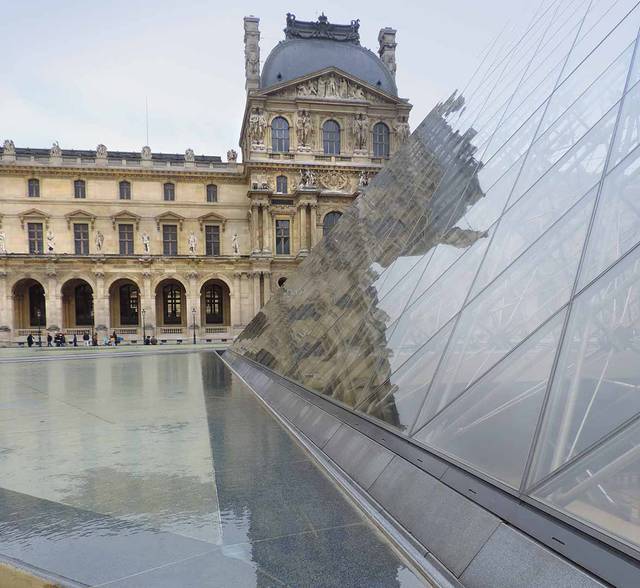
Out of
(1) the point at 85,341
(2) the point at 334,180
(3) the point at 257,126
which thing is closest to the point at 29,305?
(1) the point at 85,341

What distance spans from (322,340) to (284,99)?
36.2 meters

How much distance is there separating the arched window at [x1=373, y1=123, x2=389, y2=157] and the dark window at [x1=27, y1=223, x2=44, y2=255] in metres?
28.7

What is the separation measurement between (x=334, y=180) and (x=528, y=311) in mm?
37895

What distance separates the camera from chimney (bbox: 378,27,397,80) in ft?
158

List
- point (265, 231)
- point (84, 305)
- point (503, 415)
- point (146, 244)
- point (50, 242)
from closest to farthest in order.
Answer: point (503, 415) < point (50, 242) < point (146, 244) < point (265, 231) < point (84, 305)

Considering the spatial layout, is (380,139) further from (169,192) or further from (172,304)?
(172,304)

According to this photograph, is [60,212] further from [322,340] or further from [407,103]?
[322,340]

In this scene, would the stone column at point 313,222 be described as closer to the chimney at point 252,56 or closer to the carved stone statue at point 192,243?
the carved stone statue at point 192,243

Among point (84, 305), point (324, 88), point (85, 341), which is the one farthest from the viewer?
point (84, 305)

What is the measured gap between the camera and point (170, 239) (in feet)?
134

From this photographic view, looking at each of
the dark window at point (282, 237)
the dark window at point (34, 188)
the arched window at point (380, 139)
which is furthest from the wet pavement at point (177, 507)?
the dark window at point (34, 188)

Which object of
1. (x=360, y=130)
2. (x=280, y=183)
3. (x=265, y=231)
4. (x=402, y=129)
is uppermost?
(x=402, y=129)

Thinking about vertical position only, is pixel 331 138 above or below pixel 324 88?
below

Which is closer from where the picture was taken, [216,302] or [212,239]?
[212,239]
